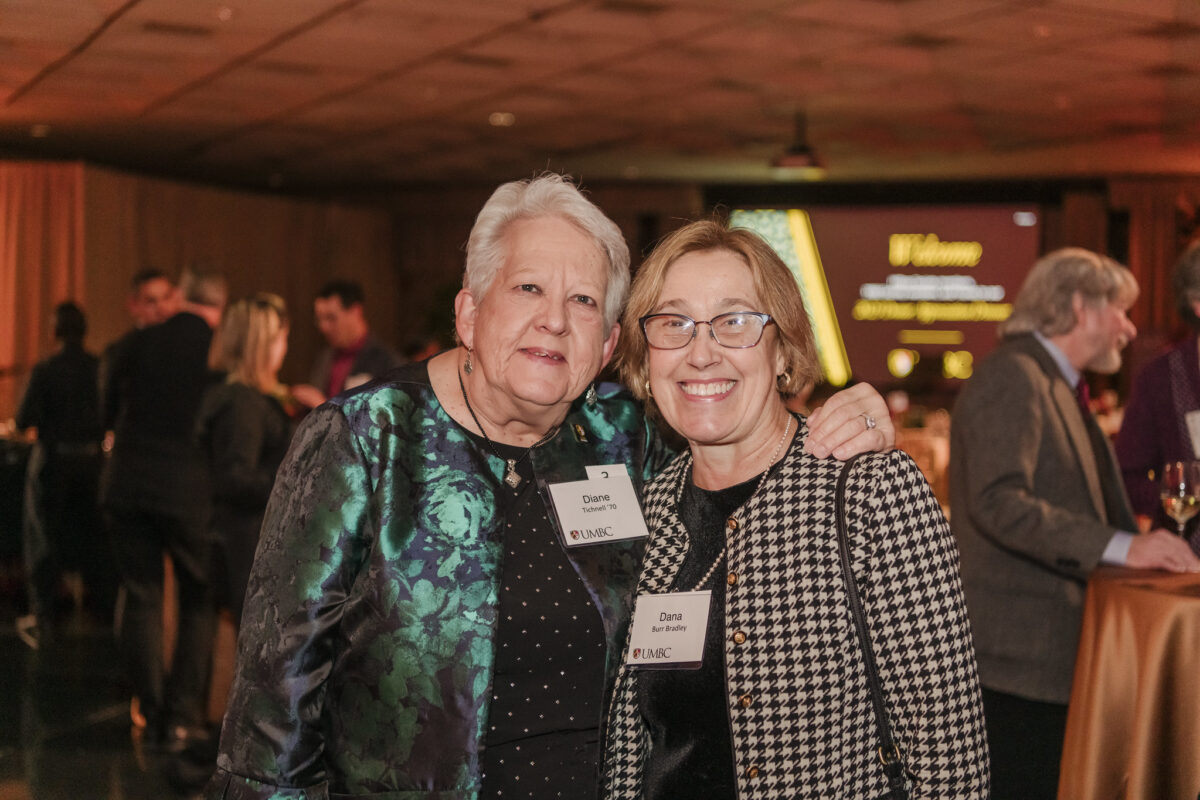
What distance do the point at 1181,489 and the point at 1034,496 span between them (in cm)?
34

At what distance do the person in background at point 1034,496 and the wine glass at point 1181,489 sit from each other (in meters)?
0.14

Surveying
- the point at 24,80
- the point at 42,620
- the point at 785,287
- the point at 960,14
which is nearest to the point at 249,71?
the point at 24,80

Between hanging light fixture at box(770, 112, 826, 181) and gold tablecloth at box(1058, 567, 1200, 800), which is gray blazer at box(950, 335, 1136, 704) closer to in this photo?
gold tablecloth at box(1058, 567, 1200, 800)

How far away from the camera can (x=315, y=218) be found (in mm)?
13188

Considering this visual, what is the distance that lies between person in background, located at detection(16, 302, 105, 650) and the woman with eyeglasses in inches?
207

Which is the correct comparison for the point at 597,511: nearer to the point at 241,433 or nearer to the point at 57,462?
the point at 241,433

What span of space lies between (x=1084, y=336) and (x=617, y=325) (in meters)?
1.70

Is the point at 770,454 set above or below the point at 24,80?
below

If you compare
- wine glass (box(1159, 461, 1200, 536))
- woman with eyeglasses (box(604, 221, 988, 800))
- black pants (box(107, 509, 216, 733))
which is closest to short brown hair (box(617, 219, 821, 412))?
woman with eyeglasses (box(604, 221, 988, 800))

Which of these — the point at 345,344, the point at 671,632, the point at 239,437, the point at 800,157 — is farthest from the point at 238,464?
the point at 800,157

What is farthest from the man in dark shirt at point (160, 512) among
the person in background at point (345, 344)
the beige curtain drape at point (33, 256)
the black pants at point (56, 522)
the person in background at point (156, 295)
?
the beige curtain drape at point (33, 256)

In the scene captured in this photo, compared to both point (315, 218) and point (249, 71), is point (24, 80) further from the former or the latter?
point (315, 218)

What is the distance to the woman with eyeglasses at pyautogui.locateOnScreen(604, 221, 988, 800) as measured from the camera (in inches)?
60.8

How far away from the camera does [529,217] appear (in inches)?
70.3
